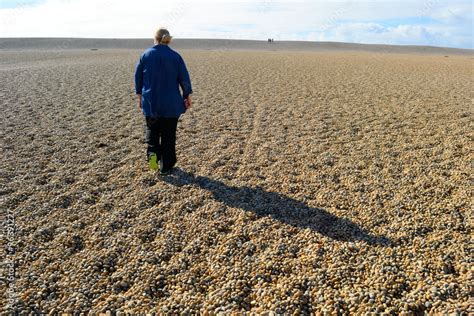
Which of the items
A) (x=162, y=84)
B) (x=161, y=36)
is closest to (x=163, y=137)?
(x=162, y=84)

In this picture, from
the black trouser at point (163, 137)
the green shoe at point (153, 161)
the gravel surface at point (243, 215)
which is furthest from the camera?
the green shoe at point (153, 161)

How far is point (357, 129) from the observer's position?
8.12 metres

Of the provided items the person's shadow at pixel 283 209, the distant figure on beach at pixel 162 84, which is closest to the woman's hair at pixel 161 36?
the distant figure on beach at pixel 162 84

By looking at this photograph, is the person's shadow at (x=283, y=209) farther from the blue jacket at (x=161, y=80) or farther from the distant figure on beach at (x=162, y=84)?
the blue jacket at (x=161, y=80)

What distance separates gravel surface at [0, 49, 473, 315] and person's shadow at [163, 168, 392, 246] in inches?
1.0

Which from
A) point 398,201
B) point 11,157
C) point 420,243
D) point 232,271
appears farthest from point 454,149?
point 11,157

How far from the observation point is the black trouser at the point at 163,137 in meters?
5.34

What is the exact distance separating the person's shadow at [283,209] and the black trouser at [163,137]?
26cm

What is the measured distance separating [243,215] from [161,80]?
6.69 feet

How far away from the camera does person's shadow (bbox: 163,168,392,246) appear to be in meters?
4.13

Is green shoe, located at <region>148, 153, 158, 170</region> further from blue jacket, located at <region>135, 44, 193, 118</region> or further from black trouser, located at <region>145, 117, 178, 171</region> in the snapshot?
blue jacket, located at <region>135, 44, 193, 118</region>

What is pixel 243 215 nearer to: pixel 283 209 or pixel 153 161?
pixel 283 209

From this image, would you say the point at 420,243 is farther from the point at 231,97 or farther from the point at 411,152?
the point at 231,97

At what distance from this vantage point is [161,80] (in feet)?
16.9
